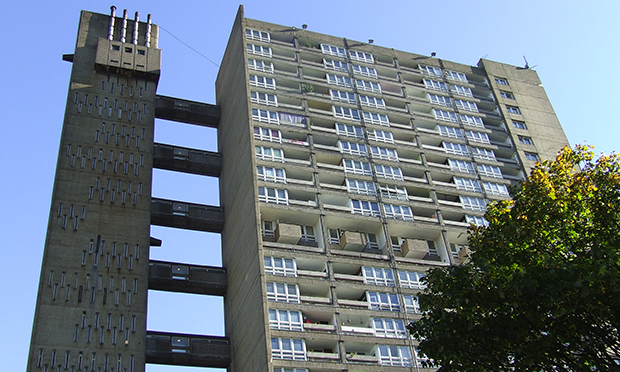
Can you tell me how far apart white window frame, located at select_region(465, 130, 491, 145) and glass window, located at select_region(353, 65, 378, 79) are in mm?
10925

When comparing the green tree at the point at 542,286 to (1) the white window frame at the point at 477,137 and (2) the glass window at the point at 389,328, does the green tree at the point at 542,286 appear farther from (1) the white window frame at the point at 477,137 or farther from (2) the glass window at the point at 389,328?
(1) the white window frame at the point at 477,137

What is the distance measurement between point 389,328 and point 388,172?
52.0 feet

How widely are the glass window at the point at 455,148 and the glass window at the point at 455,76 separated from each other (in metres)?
11.3

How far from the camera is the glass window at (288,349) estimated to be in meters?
42.2

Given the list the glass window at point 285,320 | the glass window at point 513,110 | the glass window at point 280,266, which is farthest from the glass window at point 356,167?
the glass window at point 513,110

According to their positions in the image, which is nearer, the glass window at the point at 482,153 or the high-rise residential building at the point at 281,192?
the high-rise residential building at the point at 281,192

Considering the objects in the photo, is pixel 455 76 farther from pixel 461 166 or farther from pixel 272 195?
pixel 272 195

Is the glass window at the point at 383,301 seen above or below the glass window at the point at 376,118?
below

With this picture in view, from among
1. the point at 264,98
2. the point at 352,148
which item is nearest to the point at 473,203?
the point at 352,148

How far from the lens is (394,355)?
4516cm

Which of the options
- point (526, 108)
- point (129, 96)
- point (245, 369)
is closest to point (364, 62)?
point (526, 108)

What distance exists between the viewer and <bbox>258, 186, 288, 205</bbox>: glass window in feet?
167

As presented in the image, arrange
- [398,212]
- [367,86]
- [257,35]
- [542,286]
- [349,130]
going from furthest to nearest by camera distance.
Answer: [367,86] < [257,35] < [349,130] < [398,212] < [542,286]

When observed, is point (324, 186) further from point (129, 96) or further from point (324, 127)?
point (129, 96)
